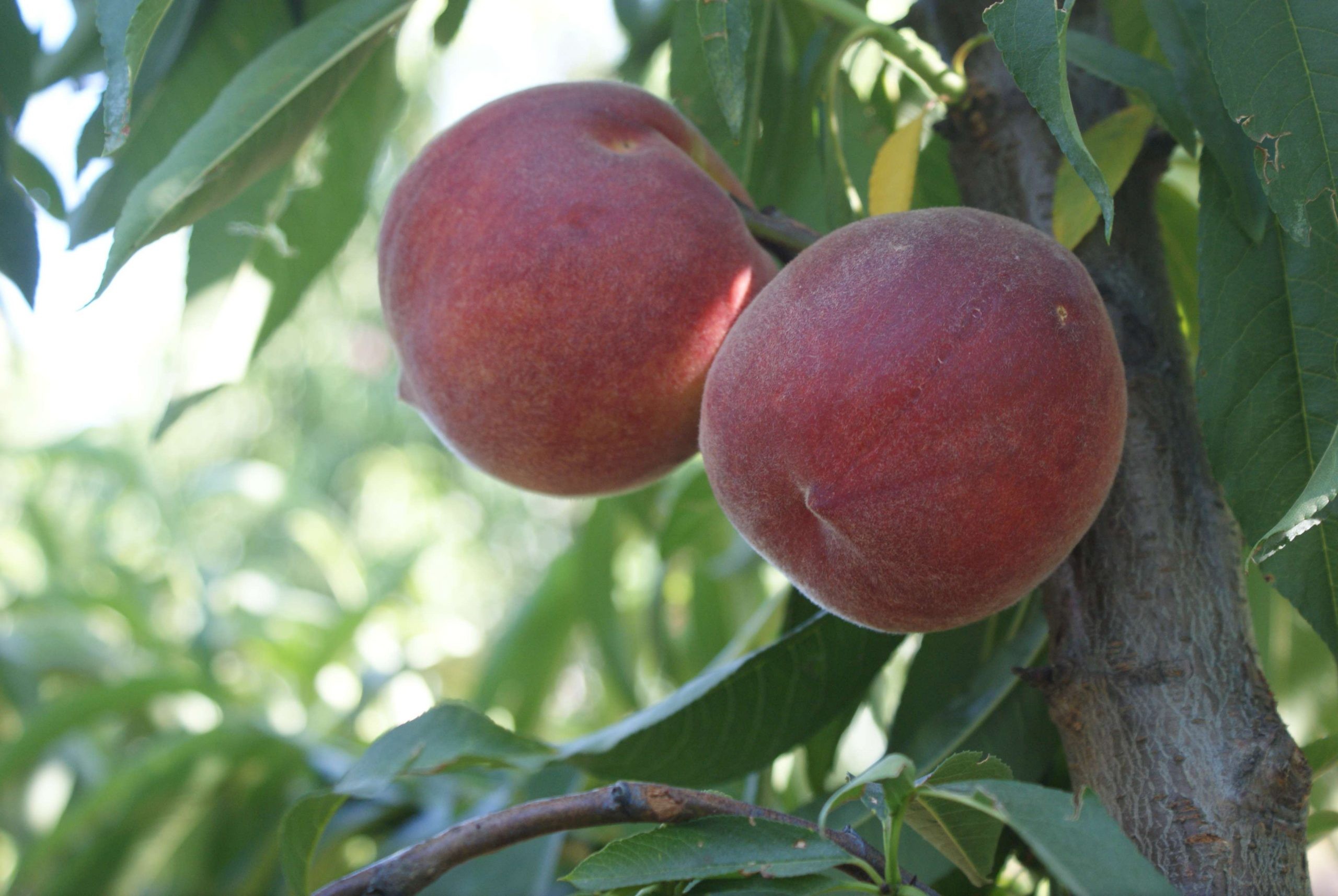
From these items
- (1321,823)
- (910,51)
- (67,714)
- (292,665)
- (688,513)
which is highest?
(910,51)

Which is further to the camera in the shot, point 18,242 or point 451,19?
point 451,19

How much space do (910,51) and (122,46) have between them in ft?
1.61

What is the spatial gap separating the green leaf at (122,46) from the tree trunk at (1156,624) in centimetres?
55

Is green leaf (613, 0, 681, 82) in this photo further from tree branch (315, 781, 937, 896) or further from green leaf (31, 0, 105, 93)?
tree branch (315, 781, 937, 896)

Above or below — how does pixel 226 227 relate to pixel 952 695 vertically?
above

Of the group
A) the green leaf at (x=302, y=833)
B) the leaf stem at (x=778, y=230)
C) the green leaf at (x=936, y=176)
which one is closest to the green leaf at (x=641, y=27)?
the green leaf at (x=936, y=176)

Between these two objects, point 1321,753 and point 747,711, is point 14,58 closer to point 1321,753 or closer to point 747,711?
point 747,711

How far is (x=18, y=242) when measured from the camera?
2.59ft

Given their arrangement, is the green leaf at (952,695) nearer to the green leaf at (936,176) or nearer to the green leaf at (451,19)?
the green leaf at (936,176)

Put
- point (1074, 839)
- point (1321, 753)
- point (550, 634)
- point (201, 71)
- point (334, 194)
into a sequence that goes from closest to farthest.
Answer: point (1074, 839), point (1321, 753), point (201, 71), point (334, 194), point (550, 634)

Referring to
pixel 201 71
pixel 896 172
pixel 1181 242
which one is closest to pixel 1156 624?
pixel 896 172

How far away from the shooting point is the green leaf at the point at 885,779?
0.45m

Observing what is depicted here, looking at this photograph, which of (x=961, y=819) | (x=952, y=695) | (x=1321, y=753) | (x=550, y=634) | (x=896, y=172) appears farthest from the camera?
(x=550, y=634)

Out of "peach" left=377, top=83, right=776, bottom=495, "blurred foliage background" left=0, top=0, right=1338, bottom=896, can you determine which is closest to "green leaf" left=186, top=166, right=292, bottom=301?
"blurred foliage background" left=0, top=0, right=1338, bottom=896
